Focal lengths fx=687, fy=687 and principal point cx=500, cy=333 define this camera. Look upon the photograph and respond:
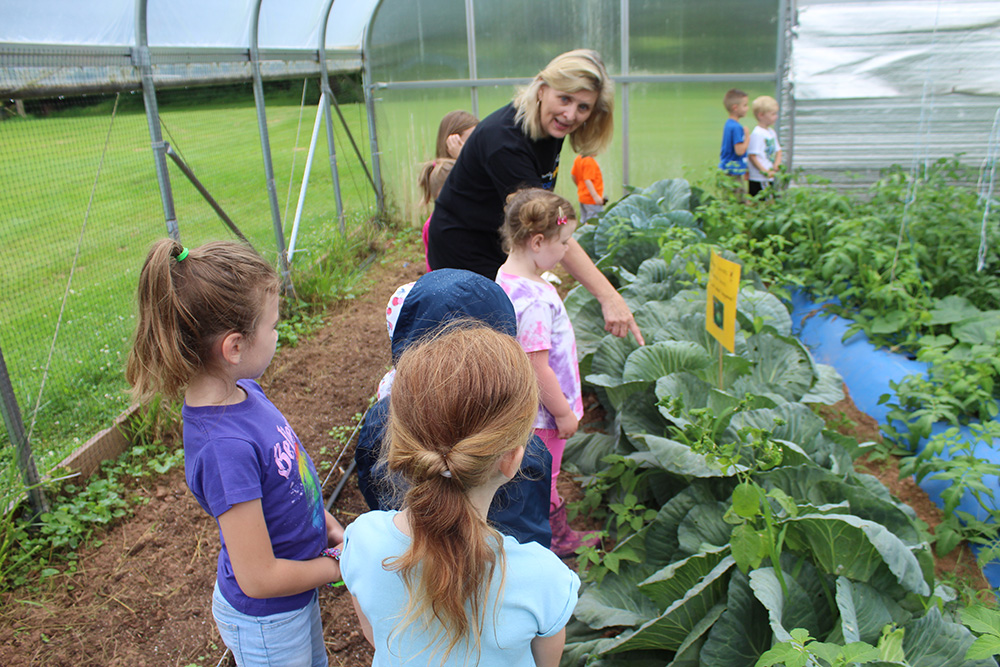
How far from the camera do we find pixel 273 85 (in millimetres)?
5156

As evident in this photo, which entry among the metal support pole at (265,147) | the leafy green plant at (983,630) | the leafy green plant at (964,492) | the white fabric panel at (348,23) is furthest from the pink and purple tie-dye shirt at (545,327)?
the white fabric panel at (348,23)

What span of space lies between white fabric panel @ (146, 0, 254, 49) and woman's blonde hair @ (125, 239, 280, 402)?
9.67ft

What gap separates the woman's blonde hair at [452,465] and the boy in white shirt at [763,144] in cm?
565

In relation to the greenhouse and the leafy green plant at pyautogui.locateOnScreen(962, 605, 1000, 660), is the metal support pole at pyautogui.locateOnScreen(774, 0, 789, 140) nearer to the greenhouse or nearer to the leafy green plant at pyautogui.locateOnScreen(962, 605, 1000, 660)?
the greenhouse

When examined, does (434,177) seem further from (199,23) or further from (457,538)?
(457,538)

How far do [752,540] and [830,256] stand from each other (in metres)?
2.79

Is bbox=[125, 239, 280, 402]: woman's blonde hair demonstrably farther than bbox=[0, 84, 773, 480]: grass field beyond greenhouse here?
No

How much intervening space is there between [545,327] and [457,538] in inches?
44.2

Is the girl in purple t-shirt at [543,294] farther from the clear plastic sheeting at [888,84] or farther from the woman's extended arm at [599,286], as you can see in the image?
the clear plastic sheeting at [888,84]

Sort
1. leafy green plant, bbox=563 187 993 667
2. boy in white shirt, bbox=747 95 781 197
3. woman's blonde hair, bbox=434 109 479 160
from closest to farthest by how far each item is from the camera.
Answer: leafy green plant, bbox=563 187 993 667 → woman's blonde hair, bbox=434 109 479 160 → boy in white shirt, bbox=747 95 781 197

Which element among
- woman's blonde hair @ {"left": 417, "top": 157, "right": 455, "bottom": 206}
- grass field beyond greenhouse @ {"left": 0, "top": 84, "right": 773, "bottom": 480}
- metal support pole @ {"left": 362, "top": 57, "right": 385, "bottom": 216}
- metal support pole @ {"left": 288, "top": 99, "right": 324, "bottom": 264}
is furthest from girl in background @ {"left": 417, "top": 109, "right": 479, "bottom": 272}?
metal support pole @ {"left": 362, "top": 57, "right": 385, "bottom": 216}

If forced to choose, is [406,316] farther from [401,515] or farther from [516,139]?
[516,139]

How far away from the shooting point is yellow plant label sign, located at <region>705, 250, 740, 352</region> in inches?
89.3

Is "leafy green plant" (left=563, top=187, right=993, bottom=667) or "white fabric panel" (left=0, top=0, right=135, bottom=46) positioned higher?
"white fabric panel" (left=0, top=0, right=135, bottom=46)
